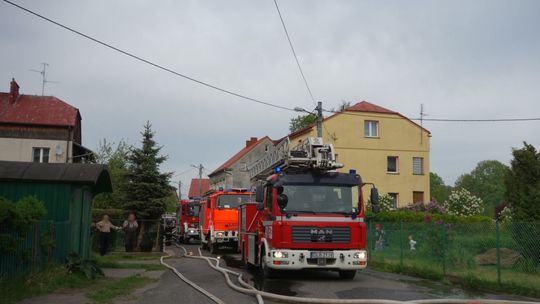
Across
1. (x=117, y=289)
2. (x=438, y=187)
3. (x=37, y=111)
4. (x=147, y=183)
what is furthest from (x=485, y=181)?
(x=117, y=289)

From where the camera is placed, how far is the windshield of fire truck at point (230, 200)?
24906 mm

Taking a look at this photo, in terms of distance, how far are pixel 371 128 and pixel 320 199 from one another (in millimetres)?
30272

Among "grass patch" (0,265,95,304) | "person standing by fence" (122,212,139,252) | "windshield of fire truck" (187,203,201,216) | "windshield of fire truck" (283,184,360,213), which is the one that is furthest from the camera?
"windshield of fire truck" (187,203,201,216)

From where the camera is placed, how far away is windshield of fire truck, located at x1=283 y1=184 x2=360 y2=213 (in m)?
12.8

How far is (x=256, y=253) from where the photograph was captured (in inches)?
584

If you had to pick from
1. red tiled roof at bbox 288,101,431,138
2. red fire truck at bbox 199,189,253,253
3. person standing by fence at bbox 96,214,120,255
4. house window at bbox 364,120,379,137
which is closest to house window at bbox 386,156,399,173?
house window at bbox 364,120,379,137

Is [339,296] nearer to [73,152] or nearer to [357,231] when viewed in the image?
[357,231]

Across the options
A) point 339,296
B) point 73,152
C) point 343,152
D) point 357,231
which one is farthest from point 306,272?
point 73,152

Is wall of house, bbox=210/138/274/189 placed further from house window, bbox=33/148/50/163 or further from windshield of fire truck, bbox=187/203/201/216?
windshield of fire truck, bbox=187/203/201/216

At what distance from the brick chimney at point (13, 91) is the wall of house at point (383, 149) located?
23.4 meters

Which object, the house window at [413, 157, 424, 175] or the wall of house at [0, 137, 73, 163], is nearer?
the wall of house at [0, 137, 73, 163]

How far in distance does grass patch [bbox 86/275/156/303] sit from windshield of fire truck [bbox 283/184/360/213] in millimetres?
3797

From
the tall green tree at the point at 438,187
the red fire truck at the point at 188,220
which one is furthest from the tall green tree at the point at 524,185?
the tall green tree at the point at 438,187

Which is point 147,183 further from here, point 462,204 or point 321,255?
point 462,204
